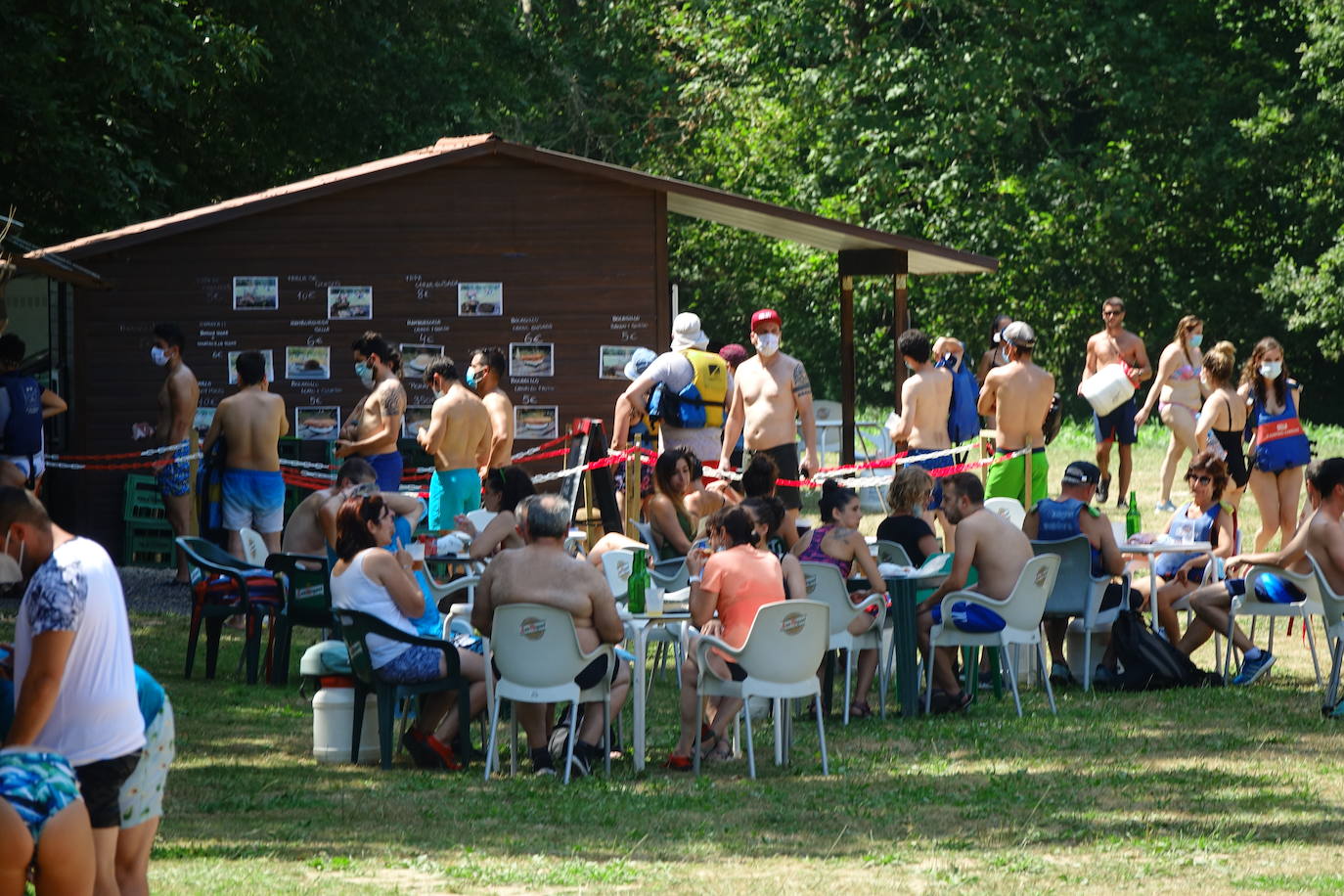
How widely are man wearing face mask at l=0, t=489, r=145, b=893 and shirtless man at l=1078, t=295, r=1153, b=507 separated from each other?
1260 centimetres

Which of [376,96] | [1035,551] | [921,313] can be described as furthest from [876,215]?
[1035,551]

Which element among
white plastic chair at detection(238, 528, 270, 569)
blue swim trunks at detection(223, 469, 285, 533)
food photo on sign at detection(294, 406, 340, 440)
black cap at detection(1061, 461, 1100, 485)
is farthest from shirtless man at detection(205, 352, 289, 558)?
black cap at detection(1061, 461, 1100, 485)

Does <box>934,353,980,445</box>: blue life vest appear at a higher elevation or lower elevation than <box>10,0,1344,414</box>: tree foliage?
lower

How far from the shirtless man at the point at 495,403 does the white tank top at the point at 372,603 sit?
15.1 feet

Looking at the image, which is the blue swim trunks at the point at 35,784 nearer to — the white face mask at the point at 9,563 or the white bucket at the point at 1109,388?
the white face mask at the point at 9,563

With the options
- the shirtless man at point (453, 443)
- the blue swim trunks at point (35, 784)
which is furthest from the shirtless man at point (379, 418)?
the blue swim trunks at point (35, 784)

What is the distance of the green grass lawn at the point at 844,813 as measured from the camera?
5.92 metres

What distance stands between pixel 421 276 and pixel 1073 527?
6506 millimetres

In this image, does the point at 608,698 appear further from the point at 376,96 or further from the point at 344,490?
the point at 376,96

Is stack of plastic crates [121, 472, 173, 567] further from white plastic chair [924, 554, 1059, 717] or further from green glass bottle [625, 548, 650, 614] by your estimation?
white plastic chair [924, 554, 1059, 717]

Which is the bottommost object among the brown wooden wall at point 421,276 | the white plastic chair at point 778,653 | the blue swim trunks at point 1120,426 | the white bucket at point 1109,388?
the white plastic chair at point 778,653

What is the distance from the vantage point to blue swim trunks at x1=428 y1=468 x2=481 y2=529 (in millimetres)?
12266

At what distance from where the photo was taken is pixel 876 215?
31.7m

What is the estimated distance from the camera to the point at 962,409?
50.1 feet
